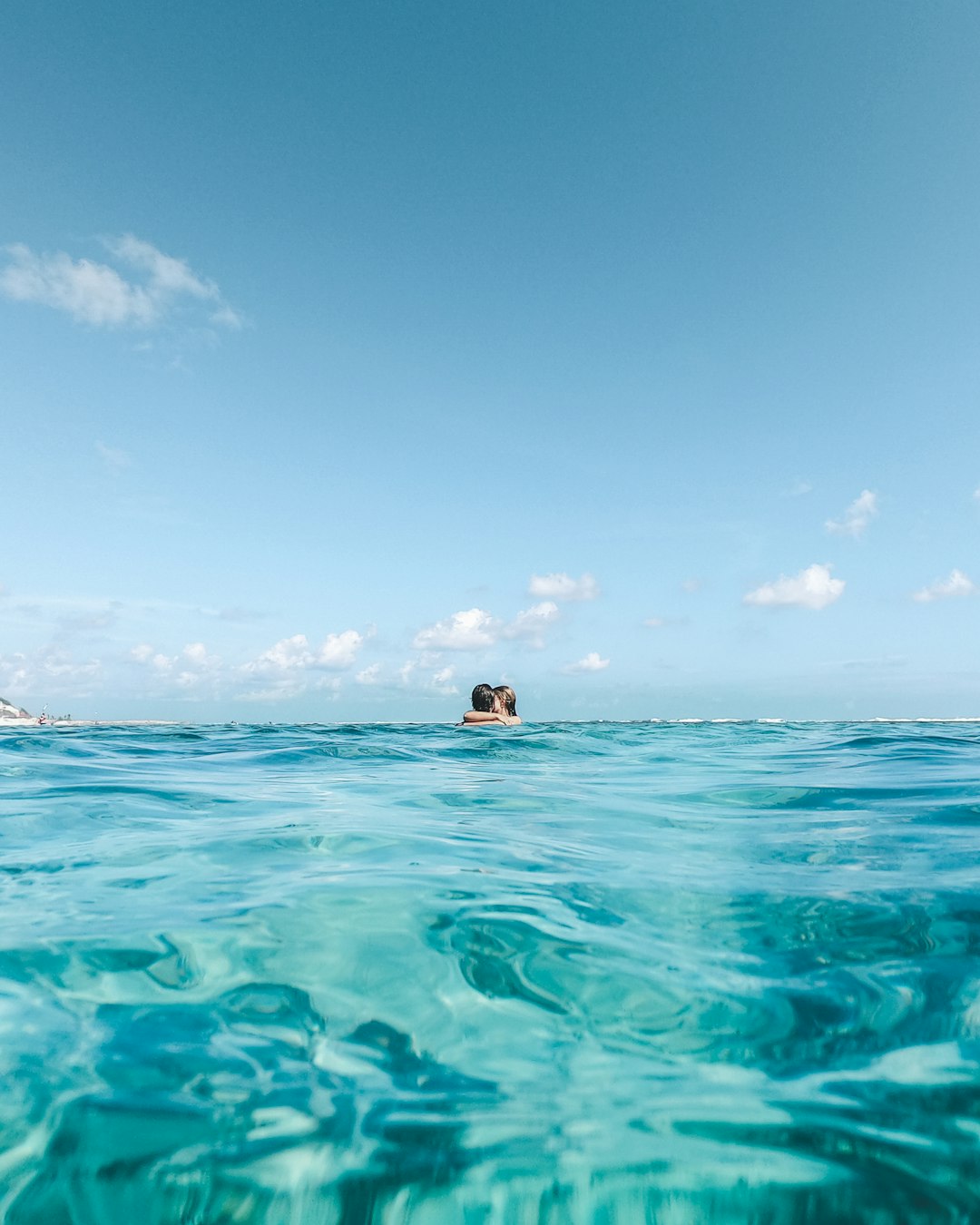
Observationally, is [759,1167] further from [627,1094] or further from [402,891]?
[402,891]

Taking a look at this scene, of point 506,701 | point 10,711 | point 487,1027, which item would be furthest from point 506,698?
point 10,711

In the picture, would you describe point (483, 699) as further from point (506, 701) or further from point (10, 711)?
point (10, 711)

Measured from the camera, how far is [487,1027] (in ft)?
7.82

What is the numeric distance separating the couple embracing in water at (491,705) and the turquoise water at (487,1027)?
14.4m

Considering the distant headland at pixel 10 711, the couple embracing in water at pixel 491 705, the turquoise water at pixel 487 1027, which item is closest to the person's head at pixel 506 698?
the couple embracing in water at pixel 491 705

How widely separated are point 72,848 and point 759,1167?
4.57m

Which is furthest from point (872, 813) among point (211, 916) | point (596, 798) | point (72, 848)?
point (72, 848)

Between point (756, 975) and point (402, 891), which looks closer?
point (756, 975)

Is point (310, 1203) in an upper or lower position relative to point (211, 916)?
lower

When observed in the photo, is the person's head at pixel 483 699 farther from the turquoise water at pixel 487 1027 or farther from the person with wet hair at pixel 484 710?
the turquoise water at pixel 487 1027

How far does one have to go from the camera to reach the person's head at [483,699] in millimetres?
19750

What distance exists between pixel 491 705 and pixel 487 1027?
692 inches

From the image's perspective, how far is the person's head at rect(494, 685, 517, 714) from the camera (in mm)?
20109

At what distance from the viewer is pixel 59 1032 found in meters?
2.32
